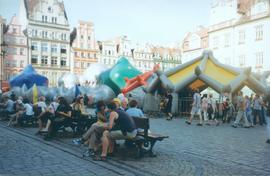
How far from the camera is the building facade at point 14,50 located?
6262cm

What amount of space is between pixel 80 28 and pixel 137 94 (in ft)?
158

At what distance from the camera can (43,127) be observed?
40.3ft

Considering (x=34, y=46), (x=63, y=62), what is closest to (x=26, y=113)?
(x=34, y=46)

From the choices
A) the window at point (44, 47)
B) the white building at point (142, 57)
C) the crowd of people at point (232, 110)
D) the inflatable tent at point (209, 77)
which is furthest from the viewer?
the white building at point (142, 57)

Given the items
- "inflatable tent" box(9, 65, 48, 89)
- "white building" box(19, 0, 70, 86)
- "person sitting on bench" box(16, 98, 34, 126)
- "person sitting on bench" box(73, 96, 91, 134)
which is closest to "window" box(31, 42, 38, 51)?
"white building" box(19, 0, 70, 86)

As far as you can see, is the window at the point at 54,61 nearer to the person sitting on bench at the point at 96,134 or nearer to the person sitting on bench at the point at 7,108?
the person sitting on bench at the point at 7,108

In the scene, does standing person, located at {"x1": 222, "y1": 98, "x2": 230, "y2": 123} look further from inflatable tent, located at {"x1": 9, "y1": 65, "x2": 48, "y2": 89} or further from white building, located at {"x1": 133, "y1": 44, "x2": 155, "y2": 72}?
white building, located at {"x1": 133, "y1": 44, "x2": 155, "y2": 72}

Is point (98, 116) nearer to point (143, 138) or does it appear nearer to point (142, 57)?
point (143, 138)

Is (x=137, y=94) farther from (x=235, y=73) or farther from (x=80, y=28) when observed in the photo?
(x=80, y=28)

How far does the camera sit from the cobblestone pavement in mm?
6496

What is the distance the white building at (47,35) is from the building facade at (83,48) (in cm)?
149

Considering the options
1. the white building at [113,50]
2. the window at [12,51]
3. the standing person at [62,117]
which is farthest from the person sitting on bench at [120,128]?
the white building at [113,50]

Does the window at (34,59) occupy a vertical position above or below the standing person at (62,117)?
above

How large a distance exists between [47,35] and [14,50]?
7.99 m
